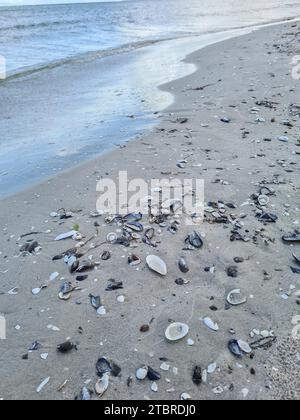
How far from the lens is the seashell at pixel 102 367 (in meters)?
2.71

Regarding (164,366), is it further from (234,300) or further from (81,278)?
(81,278)

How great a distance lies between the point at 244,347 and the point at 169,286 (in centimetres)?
85

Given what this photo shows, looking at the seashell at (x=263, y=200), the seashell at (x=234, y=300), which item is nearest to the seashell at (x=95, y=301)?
the seashell at (x=234, y=300)

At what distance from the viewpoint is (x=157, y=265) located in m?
3.60

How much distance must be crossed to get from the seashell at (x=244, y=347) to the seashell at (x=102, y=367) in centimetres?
95

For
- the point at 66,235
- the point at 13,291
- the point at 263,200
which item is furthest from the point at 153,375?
the point at 263,200

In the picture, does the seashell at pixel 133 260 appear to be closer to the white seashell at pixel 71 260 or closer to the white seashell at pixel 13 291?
the white seashell at pixel 71 260

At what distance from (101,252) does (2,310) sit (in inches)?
40.9

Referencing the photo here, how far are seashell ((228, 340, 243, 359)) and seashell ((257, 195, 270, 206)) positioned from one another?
2102 millimetres

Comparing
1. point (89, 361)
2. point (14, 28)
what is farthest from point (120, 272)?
point (14, 28)

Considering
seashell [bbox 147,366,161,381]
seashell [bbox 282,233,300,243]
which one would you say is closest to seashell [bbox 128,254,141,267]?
seashell [bbox 147,366,161,381]

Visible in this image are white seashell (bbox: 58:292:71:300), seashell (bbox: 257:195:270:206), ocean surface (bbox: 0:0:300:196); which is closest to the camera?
white seashell (bbox: 58:292:71:300)

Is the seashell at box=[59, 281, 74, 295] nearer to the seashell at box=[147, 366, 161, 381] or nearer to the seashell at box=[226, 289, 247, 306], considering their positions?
the seashell at box=[147, 366, 161, 381]

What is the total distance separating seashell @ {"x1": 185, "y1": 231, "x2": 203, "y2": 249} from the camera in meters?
3.91
